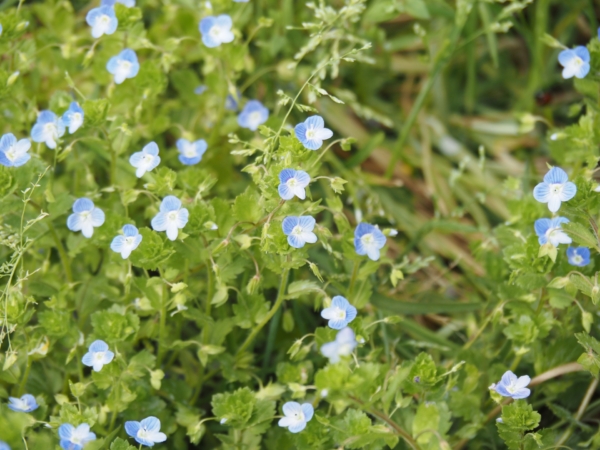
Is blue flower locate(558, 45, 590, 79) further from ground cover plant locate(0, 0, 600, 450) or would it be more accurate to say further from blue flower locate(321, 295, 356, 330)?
blue flower locate(321, 295, 356, 330)

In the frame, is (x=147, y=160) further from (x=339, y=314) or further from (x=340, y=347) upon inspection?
(x=340, y=347)

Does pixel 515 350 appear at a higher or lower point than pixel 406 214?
higher

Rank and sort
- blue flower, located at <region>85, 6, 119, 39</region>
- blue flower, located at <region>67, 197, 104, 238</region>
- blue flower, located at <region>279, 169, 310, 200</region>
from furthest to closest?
blue flower, located at <region>85, 6, 119, 39</region> → blue flower, located at <region>67, 197, 104, 238</region> → blue flower, located at <region>279, 169, 310, 200</region>

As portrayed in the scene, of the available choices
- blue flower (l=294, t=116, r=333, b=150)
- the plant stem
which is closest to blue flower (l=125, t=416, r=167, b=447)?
the plant stem

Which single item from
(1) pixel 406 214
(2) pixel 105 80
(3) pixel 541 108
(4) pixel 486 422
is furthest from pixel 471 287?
(2) pixel 105 80

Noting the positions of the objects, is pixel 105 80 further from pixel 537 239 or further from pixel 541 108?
pixel 541 108

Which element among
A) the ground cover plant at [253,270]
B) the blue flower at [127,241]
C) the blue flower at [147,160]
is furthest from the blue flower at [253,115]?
the blue flower at [127,241]

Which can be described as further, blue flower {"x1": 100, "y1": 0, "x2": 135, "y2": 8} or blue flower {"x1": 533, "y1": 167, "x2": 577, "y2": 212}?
blue flower {"x1": 100, "y1": 0, "x2": 135, "y2": 8}
